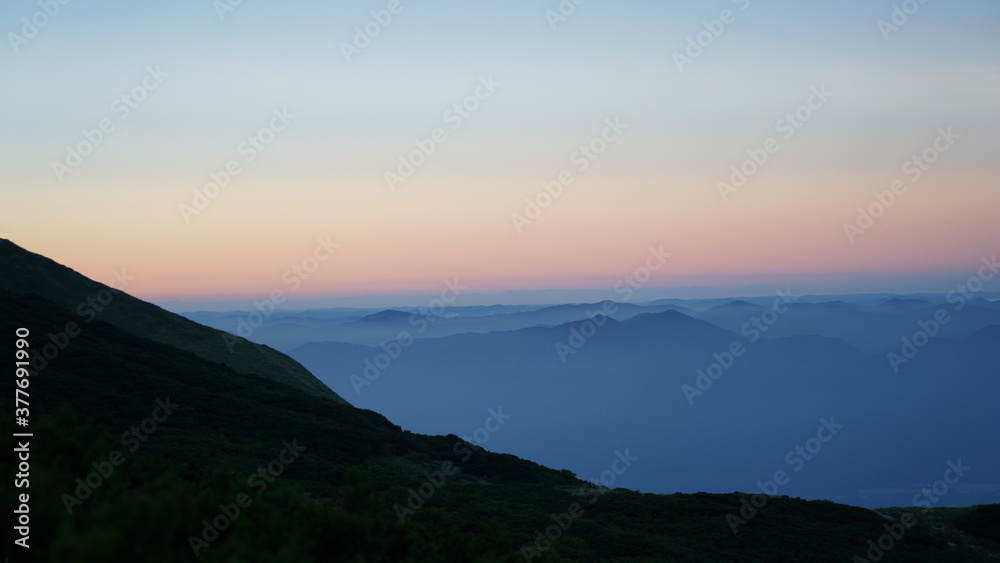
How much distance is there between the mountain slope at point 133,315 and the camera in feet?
215

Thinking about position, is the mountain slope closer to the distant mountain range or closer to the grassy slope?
the distant mountain range


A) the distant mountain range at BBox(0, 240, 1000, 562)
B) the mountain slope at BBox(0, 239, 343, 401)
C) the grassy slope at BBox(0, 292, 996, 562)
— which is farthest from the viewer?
the mountain slope at BBox(0, 239, 343, 401)

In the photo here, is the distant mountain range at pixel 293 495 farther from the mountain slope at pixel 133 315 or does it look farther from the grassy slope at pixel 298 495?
the mountain slope at pixel 133 315

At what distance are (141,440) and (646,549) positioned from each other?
24253 millimetres

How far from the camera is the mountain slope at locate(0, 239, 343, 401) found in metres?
65.6

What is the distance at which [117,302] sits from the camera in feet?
236

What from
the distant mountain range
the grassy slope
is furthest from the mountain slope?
the grassy slope

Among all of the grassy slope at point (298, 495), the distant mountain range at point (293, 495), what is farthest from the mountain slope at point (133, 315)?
the grassy slope at point (298, 495)

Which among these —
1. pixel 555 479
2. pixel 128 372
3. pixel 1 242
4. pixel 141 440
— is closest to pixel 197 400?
pixel 128 372

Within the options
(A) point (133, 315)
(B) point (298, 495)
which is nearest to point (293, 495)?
(B) point (298, 495)

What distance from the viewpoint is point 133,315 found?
70312 mm

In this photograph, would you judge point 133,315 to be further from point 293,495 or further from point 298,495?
point 293,495

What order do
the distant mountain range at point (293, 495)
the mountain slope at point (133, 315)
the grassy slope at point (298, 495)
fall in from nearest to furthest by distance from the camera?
the grassy slope at point (298, 495) < the distant mountain range at point (293, 495) < the mountain slope at point (133, 315)

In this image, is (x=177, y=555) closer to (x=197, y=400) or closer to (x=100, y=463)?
(x=100, y=463)
